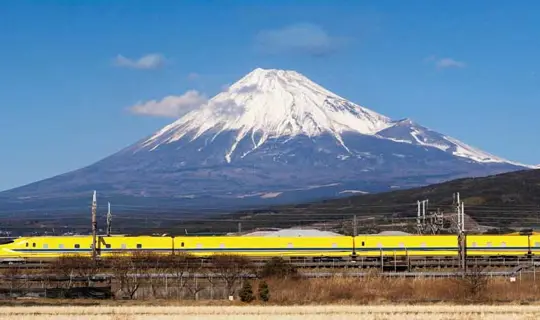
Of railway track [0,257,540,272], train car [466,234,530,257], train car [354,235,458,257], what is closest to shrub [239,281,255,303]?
railway track [0,257,540,272]

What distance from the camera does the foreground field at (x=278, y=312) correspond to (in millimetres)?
33062

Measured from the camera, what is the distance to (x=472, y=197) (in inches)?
7328

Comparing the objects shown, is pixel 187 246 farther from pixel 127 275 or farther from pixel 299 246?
pixel 127 275

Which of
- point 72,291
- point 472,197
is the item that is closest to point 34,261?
point 72,291

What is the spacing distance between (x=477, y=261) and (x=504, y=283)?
20.3 meters

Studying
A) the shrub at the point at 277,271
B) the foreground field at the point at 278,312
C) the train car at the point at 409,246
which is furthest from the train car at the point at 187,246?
the foreground field at the point at 278,312

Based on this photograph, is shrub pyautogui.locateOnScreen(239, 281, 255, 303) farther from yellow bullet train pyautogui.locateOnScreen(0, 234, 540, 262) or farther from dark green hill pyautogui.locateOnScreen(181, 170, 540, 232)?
dark green hill pyautogui.locateOnScreen(181, 170, 540, 232)

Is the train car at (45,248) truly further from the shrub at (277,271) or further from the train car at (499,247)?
the train car at (499,247)

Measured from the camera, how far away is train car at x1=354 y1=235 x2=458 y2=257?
73.1 metres

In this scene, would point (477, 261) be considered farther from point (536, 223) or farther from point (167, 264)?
point (536, 223)

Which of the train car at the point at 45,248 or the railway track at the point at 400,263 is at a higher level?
the train car at the point at 45,248

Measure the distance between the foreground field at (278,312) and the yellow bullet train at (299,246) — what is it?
116 feet

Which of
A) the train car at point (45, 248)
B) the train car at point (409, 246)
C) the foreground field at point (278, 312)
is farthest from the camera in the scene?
the train car at point (45, 248)

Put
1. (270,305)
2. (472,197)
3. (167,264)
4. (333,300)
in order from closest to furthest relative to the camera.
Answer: (270,305) → (333,300) → (167,264) → (472,197)
